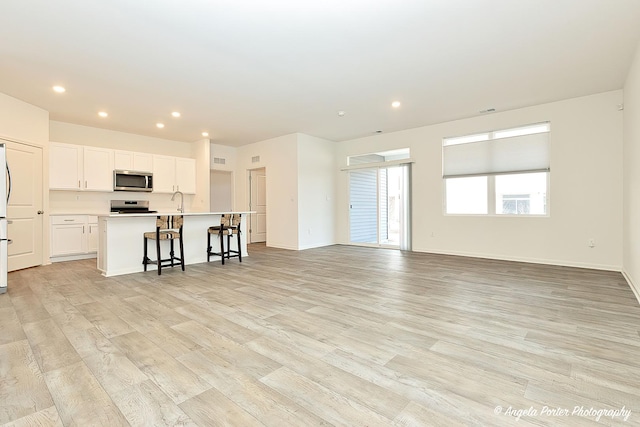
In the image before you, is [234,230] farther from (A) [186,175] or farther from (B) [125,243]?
(A) [186,175]

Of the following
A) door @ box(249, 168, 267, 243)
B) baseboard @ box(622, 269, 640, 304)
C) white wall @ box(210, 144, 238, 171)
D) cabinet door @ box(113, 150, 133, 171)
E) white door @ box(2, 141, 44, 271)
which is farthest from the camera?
door @ box(249, 168, 267, 243)

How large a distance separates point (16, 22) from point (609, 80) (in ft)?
22.8

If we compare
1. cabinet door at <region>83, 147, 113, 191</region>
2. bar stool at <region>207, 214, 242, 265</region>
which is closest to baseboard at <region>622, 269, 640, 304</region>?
bar stool at <region>207, 214, 242, 265</region>

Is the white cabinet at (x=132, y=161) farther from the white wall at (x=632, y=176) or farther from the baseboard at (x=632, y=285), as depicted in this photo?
the baseboard at (x=632, y=285)

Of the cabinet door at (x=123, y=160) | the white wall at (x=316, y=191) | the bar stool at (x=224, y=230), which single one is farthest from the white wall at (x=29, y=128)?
the white wall at (x=316, y=191)

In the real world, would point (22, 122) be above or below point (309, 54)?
below

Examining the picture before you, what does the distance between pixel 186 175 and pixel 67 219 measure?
101 inches

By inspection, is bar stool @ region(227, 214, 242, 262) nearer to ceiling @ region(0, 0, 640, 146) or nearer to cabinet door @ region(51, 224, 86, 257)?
ceiling @ region(0, 0, 640, 146)

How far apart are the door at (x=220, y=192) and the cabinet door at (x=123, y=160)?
259cm

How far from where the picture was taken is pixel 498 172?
223 inches

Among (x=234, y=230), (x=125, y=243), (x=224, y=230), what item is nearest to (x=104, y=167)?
(x=125, y=243)

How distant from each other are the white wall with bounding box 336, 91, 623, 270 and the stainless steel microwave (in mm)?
6378

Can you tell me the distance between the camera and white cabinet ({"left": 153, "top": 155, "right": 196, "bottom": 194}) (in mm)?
7102

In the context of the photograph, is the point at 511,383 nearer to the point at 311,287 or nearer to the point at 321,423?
the point at 321,423
